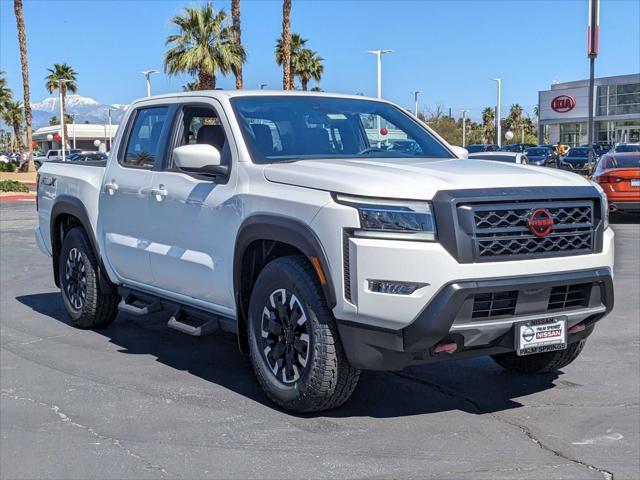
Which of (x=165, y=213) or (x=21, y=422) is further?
(x=165, y=213)

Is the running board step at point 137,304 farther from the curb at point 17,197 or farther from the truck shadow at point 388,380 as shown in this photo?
the curb at point 17,197

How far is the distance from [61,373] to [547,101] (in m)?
63.8

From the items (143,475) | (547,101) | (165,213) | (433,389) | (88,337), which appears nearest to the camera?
(143,475)

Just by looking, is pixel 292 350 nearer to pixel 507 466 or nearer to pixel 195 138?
pixel 507 466

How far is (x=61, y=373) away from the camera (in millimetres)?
6180

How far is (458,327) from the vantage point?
4.49 metres

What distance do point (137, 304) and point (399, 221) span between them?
3.00 metres

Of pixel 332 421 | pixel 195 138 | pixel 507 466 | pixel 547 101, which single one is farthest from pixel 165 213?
pixel 547 101

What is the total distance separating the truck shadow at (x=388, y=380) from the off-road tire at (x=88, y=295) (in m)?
0.19

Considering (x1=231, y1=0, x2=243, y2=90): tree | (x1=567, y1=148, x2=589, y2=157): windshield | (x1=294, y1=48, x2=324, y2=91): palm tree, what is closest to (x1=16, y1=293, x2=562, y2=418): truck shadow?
(x1=231, y1=0, x2=243, y2=90): tree

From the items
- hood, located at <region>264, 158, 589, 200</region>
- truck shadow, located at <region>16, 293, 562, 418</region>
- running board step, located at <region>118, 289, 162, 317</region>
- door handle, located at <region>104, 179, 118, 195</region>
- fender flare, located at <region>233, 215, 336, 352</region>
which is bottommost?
truck shadow, located at <region>16, 293, 562, 418</region>

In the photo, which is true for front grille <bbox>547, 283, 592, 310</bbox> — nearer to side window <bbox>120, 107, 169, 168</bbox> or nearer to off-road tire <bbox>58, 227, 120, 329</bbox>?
side window <bbox>120, 107, 169, 168</bbox>

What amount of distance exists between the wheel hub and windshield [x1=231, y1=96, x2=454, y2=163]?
3.17 feet

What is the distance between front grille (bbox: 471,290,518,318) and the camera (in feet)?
14.9
